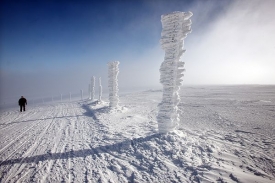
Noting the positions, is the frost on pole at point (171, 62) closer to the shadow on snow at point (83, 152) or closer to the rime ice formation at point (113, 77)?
the shadow on snow at point (83, 152)

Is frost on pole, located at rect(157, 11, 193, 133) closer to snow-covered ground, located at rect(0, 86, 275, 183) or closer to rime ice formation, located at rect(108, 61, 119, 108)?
snow-covered ground, located at rect(0, 86, 275, 183)

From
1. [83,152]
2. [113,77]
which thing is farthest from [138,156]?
[113,77]

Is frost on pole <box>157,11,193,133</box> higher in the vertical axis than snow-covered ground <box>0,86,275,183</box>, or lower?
higher

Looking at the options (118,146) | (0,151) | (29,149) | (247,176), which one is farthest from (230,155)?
(0,151)

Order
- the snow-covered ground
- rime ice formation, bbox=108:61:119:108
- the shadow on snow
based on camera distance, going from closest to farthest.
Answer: the snow-covered ground < the shadow on snow < rime ice formation, bbox=108:61:119:108

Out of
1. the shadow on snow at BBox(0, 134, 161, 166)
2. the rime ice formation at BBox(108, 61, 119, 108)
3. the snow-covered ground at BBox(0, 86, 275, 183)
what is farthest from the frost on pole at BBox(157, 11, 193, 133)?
the rime ice formation at BBox(108, 61, 119, 108)

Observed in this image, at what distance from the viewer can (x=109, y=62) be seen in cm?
2308

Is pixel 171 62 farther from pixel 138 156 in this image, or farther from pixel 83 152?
pixel 83 152

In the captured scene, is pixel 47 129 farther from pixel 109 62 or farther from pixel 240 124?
pixel 240 124

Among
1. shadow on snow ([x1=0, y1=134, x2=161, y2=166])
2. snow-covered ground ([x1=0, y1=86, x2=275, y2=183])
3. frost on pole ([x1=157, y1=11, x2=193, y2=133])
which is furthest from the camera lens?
frost on pole ([x1=157, y1=11, x2=193, y2=133])

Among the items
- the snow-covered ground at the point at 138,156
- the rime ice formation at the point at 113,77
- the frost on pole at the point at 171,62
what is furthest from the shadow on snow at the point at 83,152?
the rime ice formation at the point at 113,77

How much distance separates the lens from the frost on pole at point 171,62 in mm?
9406

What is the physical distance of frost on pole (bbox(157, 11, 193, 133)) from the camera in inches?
370

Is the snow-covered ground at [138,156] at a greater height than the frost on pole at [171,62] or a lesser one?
lesser
